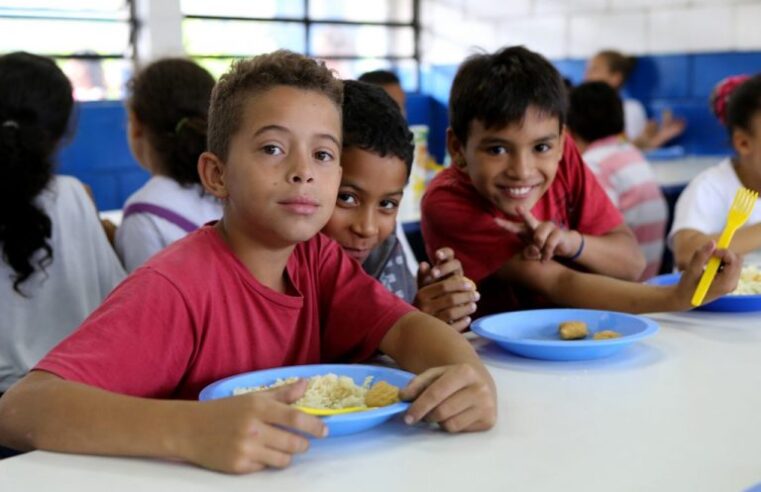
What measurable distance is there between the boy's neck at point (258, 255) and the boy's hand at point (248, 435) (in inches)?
14.8

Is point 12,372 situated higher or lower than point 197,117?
lower

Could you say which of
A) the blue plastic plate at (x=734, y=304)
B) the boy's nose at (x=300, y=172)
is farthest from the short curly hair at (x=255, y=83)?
the blue plastic plate at (x=734, y=304)

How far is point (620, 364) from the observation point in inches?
51.4

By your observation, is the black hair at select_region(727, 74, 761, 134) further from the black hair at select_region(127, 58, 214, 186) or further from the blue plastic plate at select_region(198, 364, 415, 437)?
the blue plastic plate at select_region(198, 364, 415, 437)

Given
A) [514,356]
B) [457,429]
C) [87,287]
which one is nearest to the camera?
[457,429]

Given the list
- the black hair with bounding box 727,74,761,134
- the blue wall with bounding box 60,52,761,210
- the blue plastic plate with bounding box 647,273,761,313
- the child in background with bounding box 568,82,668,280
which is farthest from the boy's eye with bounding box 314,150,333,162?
the blue wall with bounding box 60,52,761,210

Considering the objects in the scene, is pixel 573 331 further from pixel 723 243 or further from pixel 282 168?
pixel 282 168

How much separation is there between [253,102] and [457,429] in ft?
1.74

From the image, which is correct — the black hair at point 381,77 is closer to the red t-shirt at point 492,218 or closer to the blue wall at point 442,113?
the blue wall at point 442,113

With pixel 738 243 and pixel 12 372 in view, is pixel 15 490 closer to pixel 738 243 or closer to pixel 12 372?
pixel 12 372

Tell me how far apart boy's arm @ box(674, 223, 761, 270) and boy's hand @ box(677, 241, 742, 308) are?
0.56 meters

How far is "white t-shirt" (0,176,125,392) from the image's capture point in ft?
6.15

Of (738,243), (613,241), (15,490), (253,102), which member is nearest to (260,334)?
(253,102)

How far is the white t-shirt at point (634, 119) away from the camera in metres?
5.36
